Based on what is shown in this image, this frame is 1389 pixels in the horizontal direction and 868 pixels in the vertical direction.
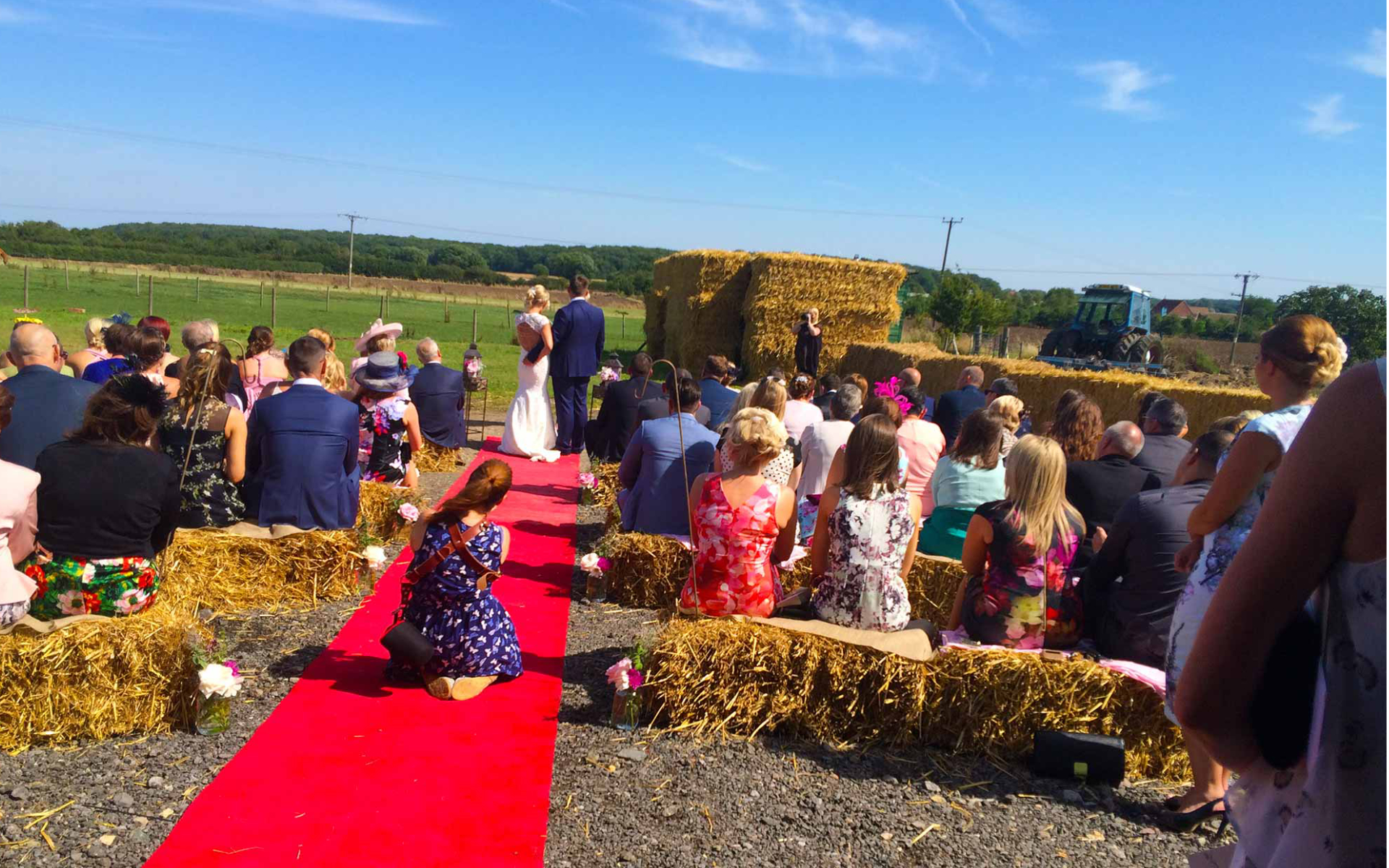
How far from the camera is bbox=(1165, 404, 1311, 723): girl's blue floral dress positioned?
324 centimetres

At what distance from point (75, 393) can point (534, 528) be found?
3.13m

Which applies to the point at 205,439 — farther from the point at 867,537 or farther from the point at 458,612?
the point at 867,537

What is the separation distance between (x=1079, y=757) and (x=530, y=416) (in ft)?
24.3

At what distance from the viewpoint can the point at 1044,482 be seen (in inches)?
168

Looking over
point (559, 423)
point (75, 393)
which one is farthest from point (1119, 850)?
point (559, 423)

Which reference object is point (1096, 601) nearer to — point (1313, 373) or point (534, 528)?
point (1313, 373)

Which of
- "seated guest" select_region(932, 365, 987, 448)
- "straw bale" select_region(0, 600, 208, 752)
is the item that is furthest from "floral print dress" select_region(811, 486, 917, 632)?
Result: "seated guest" select_region(932, 365, 987, 448)

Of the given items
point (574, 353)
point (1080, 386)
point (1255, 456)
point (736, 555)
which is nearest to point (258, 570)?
point (736, 555)

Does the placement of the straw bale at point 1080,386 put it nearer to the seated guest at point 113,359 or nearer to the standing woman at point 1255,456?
the standing woman at point 1255,456

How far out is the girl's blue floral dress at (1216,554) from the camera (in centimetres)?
324

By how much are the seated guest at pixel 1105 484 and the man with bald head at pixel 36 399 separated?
5.17 metres

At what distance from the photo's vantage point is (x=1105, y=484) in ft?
17.5

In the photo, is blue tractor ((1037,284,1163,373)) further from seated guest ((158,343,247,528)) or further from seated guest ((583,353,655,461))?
seated guest ((158,343,247,528))

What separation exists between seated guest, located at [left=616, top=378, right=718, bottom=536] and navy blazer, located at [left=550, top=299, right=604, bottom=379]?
14.1 ft
